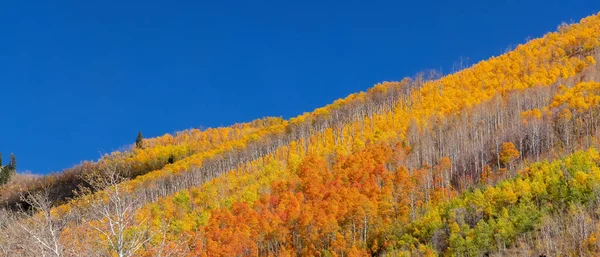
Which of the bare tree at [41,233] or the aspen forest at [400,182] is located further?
the aspen forest at [400,182]

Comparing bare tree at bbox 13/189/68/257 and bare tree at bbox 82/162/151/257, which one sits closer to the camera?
bare tree at bbox 13/189/68/257

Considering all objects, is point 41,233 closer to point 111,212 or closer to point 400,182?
point 111,212

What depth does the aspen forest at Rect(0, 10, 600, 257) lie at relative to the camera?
63312 mm

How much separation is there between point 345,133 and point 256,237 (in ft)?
186

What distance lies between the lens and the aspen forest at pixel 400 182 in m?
63.3

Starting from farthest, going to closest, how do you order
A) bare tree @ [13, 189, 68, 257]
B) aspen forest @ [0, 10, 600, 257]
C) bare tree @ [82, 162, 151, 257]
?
aspen forest @ [0, 10, 600, 257] < bare tree @ [82, 162, 151, 257] < bare tree @ [13, 189, 68, 257]

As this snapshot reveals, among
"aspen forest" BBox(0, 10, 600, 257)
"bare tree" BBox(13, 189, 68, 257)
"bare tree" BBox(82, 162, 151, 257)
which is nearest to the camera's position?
"bare tree" BBox(13, 189, 68, 257)

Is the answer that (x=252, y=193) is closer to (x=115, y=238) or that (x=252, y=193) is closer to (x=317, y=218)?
(x=317, y=218)

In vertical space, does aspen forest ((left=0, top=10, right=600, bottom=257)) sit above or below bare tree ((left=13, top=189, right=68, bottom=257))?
above

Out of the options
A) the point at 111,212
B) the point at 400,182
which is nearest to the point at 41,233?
the point at 111,212

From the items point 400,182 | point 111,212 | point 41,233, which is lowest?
point 41,233

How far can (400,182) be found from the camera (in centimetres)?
9900

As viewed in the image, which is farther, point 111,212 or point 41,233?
point 111,212

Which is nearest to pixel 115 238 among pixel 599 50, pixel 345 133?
pixel 345 133
